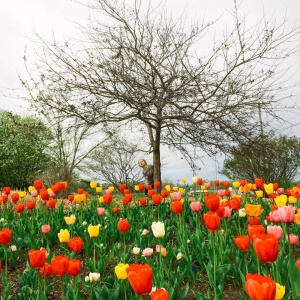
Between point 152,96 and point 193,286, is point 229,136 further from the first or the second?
point 193,286

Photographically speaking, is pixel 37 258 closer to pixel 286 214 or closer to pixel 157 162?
pixel 286 214

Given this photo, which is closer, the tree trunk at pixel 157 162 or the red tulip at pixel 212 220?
the red tulip at pixel 212 220

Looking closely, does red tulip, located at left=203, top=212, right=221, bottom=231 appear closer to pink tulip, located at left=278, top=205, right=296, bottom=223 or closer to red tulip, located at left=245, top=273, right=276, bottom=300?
pink tulip, located at left=278, top=205, right=296, bottom=223

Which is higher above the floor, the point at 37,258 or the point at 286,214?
the point at 286,214

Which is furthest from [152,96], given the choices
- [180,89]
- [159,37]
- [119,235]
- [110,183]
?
[110,183]

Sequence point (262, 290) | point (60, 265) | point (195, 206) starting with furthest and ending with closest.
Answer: point (195, 206), point (60, 265), point (262, 290)

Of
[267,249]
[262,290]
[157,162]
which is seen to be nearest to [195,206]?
[267,249]

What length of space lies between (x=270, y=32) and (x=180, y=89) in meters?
2.59

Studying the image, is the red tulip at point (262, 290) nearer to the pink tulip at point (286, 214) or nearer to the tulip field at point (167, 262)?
the tulip field at point (167, 262)

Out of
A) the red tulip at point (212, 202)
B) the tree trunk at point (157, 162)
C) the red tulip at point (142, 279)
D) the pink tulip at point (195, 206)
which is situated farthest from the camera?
the tree trunk at point (157, 162)

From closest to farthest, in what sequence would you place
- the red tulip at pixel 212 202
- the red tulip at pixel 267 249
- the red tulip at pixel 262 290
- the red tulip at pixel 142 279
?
the red tulip at pixel 262 290 < the red tulip at pixel 142 279 < the red tulip at pixel 267 249 < the red tulip at pixel 212 202

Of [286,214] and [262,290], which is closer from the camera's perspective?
[262,290]

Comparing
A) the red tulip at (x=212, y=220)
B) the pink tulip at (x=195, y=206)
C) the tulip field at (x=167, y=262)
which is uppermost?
the pink tulip at (x=195, y=206)

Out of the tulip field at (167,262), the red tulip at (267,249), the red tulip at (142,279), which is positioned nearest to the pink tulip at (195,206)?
the tulip field at (167,262)
